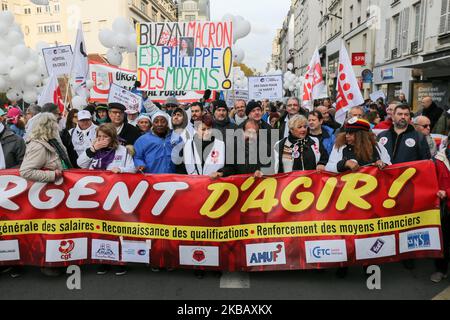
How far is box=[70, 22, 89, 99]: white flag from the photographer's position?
8875mm

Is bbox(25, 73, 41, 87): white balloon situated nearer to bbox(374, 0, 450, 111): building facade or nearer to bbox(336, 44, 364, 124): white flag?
bbox(336, 44, 364, 124): white flag

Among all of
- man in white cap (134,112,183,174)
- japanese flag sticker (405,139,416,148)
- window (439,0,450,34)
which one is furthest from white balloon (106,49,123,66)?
window (439,0,450,34)

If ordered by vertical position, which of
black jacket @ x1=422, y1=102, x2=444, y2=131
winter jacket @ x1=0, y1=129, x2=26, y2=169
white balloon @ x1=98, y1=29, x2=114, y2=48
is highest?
white balloon @ x1=98, y1=29, x2=114, y2=48

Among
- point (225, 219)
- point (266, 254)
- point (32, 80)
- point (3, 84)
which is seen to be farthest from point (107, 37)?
point (266, 254)

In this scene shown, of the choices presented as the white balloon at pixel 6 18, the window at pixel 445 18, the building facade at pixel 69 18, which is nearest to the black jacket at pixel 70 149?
the white balloon at pixel 6 18

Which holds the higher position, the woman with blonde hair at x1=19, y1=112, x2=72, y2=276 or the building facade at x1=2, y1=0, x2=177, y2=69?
the building facade at x1=2, y1=0, x2=177, y2=69

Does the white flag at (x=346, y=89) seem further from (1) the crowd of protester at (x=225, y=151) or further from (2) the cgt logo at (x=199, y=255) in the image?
(2) the cgt logo at (x=199, y=255)

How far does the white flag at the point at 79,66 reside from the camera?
888 centimetres

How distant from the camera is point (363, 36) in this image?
27.9 meters

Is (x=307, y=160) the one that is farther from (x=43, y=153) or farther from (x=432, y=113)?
(x=432, y=113)

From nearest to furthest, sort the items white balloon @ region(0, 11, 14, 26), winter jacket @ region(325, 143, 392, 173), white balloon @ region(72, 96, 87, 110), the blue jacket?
winter jacket @ region(325, 143, 392, 173) < the blue jacket < white balloon @ region(72, 96, 87, 110) < white balloon @ region(0, 11, 14, 26)

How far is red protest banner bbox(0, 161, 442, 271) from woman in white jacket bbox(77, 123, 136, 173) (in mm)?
255

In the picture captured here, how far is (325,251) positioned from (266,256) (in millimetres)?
608
